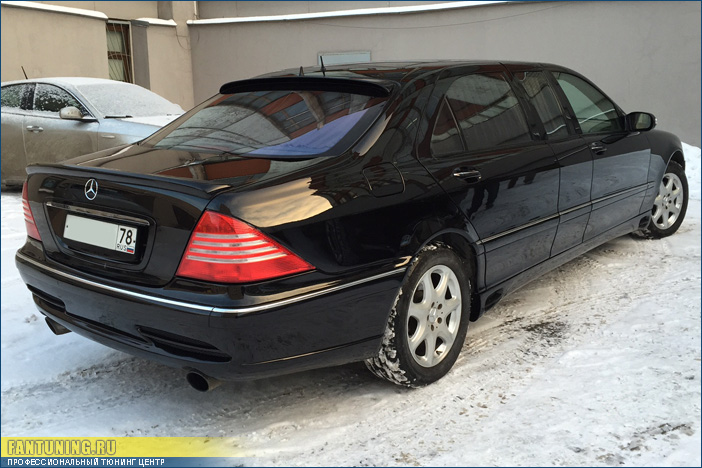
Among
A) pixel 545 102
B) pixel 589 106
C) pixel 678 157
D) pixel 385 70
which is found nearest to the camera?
pixel 385 70

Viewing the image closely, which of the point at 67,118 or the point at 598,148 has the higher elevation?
the point at 67,118

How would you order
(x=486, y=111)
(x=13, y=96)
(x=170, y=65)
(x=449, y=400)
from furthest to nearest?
(x=170, y=65), (x=13, y=96), (x=486, y=111), (x=449, y=400)

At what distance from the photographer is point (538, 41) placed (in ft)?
34.4

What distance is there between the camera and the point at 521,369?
3314 millimetres

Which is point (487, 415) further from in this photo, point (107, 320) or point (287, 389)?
point (107, 320)

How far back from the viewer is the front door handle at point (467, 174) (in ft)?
10.5

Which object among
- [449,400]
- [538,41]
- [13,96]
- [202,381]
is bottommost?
[449,400]

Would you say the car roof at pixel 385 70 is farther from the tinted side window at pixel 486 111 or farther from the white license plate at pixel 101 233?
the white license plate at pixel 101 233

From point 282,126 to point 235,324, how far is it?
1.05m

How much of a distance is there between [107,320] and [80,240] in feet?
1.21

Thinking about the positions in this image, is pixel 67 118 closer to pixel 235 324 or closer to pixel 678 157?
pixel 235 324

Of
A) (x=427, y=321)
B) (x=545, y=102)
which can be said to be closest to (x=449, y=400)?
(x=427, y=321)

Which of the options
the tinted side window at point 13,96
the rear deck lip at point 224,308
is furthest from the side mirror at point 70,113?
the rear deck lip at point 224,308

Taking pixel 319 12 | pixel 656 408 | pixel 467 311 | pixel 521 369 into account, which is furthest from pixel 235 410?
pixel 319 12
